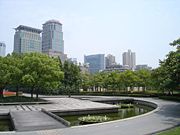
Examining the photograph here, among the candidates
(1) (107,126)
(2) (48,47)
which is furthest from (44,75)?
(2) (48,47)

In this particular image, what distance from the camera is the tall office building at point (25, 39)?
13088 centimetres

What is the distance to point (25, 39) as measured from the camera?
132000mm

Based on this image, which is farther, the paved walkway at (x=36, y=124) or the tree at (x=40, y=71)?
the tree at (x=40, y=71)

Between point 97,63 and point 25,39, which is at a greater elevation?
Answer: point 25,39

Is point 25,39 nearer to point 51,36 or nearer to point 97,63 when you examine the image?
point 51,36

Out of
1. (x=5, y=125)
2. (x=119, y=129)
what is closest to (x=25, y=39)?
(x=5, y=125)

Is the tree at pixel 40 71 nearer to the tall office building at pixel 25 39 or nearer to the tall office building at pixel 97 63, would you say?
the tall office building at pixel 25 39

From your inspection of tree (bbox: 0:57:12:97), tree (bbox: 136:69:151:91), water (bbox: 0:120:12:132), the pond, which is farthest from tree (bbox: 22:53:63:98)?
tree (bbox: 136:69:151:91)

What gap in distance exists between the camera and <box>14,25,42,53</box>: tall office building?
130875 mm

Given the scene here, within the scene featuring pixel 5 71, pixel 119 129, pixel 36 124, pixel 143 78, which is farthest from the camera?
pixel 143 78

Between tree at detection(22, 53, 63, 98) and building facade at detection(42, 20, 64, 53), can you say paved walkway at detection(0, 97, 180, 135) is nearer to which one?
tree at detection(22, 53, 63, 98)

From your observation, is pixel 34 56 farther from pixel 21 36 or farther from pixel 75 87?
pixel 21 36

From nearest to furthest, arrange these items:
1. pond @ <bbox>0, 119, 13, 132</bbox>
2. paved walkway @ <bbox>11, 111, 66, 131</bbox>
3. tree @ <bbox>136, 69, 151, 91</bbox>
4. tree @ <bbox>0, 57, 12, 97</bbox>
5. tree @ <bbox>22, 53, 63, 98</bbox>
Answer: paved walkway @ <bbox>11, 111, 66, 131</bbox>
pond @ <bbox>0, 119, 13, 132</bbox>
tree @ <bbox>0, 57, 12, 97</bbox>
tree @ <bbox>22, 53, 63, 98</bbox>
tree @ <bbox>136, 69, 151, 91</bbox>

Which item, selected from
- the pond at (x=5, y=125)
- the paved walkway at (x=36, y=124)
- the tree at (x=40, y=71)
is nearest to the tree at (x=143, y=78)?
the tree at (x=40, y=71)
